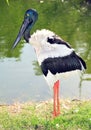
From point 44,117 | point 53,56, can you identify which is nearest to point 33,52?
point 44,117

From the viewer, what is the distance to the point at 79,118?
21.5 feet

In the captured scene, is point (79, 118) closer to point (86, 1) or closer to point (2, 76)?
point (2, 76)

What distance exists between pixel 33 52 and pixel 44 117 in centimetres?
702

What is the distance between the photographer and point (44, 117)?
6.75 metres

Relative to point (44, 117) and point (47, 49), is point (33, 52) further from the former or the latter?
point (47, 49)

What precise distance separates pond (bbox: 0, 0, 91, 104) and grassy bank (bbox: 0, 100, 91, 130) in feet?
1.77

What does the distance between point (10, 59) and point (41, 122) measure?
21.6ft

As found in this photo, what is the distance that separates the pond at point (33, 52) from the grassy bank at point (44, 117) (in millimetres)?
540

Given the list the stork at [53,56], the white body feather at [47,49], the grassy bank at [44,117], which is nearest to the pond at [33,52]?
the stork at [53,56]

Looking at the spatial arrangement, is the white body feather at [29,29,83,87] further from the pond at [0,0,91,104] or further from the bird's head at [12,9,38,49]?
the pond at [0,0,91,104]

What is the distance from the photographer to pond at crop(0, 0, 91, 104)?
9945mm

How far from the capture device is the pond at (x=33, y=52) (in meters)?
9.95

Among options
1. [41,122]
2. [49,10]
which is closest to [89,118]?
[41,122]

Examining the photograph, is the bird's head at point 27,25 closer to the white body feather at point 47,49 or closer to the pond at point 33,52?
the white body feather at point 47,49
